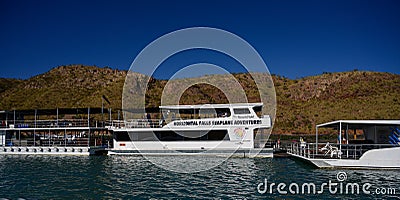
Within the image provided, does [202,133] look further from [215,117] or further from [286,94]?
[286,94]

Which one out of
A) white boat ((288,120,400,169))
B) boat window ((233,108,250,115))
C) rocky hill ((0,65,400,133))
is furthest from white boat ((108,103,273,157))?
rocky hill ((0,65,400,133))

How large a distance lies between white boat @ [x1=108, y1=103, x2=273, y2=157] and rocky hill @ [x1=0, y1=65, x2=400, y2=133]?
94.9 ft

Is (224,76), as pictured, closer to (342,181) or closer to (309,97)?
(309,97)

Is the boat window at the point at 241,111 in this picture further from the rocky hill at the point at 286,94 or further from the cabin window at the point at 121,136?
the rocky hill at the point at 286,94

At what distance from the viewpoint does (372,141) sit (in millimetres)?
24234

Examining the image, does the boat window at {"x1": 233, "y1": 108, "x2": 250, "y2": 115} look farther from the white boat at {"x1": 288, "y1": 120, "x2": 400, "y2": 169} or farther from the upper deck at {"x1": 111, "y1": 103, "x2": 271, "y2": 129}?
the white boat at {"x1": 288, "y1": 120, "x2": 400, "y2": 169}

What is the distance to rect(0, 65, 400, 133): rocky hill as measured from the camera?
60750mm

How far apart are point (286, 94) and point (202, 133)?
51.9 metres

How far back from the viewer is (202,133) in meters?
29.9

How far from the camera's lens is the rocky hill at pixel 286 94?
2392 inches

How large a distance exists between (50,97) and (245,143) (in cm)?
6010

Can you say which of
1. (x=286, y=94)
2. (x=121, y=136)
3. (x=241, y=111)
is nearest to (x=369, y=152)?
(x=241, y=111)

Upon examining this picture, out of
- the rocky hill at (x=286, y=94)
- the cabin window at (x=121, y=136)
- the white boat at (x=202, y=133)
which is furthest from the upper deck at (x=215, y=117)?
the rocky hill at (x=286, y=94)

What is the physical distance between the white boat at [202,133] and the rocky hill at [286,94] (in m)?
28.9
